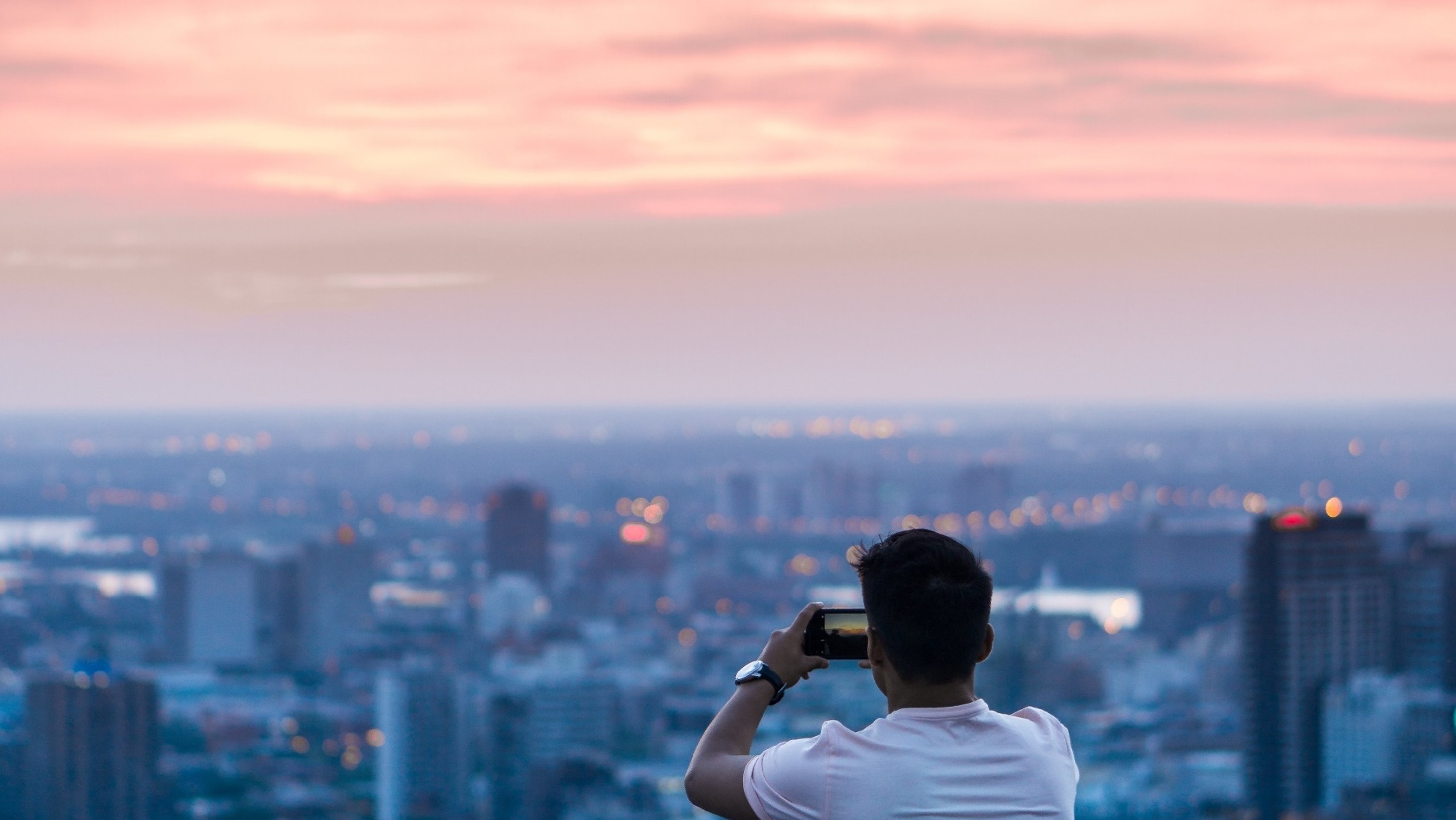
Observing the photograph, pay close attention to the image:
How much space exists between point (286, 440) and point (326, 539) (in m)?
4.06

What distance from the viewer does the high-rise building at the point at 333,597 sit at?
2500cm

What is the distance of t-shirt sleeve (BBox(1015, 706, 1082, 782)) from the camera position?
1.02 meters

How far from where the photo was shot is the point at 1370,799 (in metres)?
13.0

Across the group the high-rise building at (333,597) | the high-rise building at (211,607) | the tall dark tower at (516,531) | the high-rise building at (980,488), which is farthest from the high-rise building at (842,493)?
the high-rise building at (211,607)

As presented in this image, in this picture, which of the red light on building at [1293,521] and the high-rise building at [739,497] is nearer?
the red light on building at [1293,521]

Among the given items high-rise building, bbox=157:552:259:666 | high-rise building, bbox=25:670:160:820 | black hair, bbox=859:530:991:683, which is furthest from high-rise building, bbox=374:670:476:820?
black hair, bbox=859:530:991:683

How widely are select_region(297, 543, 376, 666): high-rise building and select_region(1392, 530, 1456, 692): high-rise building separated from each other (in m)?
14.1

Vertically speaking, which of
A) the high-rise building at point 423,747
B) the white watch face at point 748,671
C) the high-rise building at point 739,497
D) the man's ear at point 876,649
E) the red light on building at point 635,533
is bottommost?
the high-rise building at point 423,747

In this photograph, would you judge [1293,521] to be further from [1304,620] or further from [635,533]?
[635,533]

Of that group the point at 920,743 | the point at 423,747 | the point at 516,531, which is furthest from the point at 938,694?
the point at 516,531

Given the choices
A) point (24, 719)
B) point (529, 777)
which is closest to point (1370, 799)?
point (529, 777)

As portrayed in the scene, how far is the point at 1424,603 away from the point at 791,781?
17303mm

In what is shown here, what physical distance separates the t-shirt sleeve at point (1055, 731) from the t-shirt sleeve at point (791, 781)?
0.43ft

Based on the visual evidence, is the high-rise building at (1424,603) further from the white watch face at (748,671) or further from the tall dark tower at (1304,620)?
the white watch face at (748,671)
